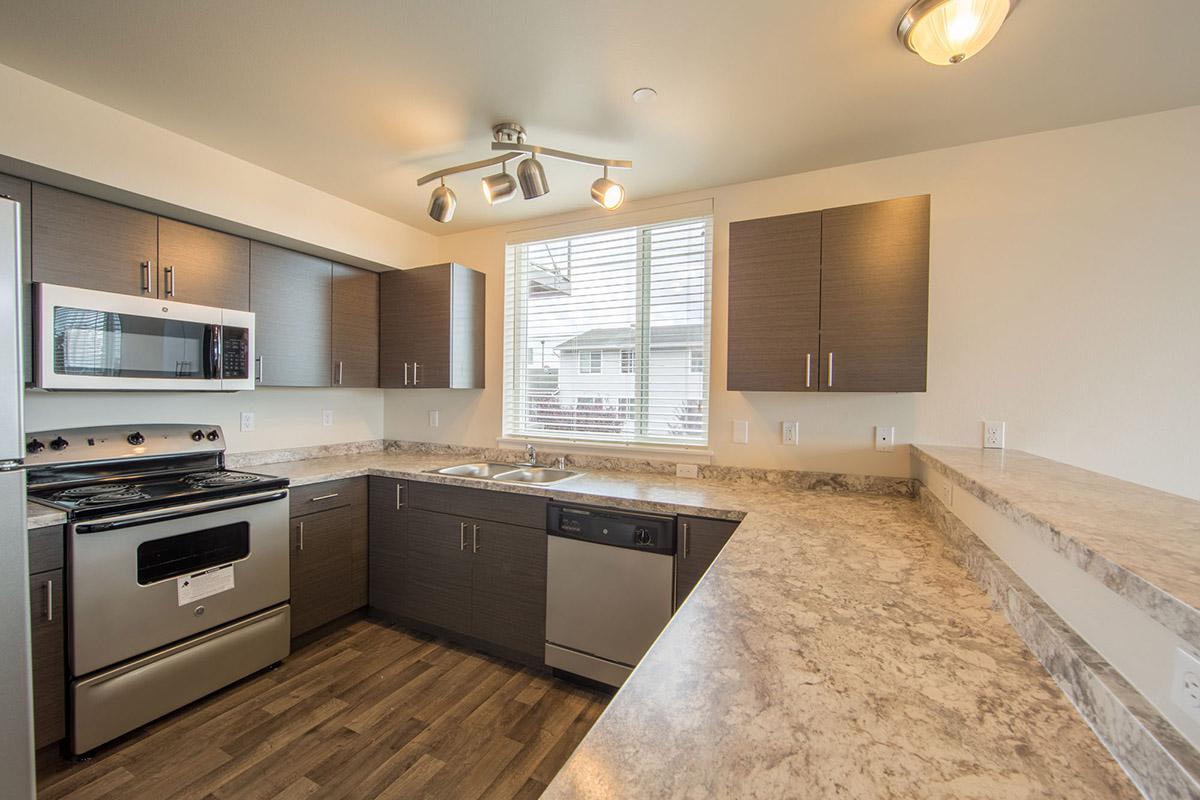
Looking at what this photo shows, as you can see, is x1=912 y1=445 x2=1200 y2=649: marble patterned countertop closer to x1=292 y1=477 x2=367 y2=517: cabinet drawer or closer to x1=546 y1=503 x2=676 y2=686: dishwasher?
x1=546 y1=503 x2=676 y2=686: dishwasher

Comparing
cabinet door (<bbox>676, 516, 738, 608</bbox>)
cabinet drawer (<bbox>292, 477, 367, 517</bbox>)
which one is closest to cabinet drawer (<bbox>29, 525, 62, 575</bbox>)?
cabinet drawer (<bbox>292, 477, 367, 517</bbox>)

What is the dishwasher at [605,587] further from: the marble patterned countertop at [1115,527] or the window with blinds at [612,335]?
the marble patterned countertop at [1115,527]

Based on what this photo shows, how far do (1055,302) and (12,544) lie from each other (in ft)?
11.9

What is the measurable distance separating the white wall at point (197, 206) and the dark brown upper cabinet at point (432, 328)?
294 millimetres

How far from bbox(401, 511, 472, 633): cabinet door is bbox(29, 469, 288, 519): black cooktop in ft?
2.39

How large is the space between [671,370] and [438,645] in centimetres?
196

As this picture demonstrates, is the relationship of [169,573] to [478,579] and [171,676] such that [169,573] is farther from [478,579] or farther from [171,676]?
[478,579]

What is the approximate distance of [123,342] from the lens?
2.00 metres

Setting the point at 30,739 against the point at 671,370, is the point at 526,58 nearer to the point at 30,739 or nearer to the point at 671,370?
the point at 671,370

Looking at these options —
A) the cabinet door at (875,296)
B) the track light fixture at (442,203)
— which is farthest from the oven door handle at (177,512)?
the cabinet door at (875,296)

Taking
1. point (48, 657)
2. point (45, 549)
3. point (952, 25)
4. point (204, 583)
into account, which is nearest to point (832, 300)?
point (952, 25)

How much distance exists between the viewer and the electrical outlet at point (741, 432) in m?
2.49

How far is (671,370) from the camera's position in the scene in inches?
106

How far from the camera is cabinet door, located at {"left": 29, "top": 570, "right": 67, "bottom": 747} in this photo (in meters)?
1.62
